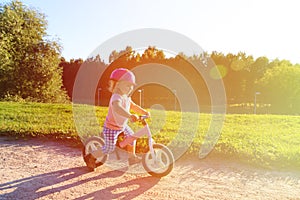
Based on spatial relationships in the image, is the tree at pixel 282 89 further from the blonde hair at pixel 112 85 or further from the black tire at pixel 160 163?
the blonde hair at pixel 112 85

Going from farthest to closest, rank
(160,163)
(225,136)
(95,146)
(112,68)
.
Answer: (112,68)
(225,136)
(95,146)
(160,163)

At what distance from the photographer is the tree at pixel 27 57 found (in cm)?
2241

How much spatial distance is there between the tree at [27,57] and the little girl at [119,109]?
19.8 m

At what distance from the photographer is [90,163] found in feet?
15.0

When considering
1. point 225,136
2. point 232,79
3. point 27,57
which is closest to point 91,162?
point 225,136

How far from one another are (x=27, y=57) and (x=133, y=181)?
22822 millimetres

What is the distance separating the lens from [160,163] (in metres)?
4.35

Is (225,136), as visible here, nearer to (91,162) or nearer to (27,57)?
(91,162)

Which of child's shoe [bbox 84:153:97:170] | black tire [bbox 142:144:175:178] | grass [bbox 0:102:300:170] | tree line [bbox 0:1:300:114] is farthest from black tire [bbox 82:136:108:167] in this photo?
tree line [bbox 0:1:300:114]

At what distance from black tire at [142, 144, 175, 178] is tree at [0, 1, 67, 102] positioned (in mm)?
20244

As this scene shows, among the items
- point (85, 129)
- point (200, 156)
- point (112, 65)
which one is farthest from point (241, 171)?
point (112, 65)

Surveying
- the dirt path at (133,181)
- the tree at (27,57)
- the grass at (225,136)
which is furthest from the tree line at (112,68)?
the dirt path at (133,181)

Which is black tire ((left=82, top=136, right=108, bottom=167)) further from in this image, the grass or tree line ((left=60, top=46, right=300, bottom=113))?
tree line ((left=60, top=46, right=300, bottom=113))

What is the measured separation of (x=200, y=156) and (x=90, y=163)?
2096mm
